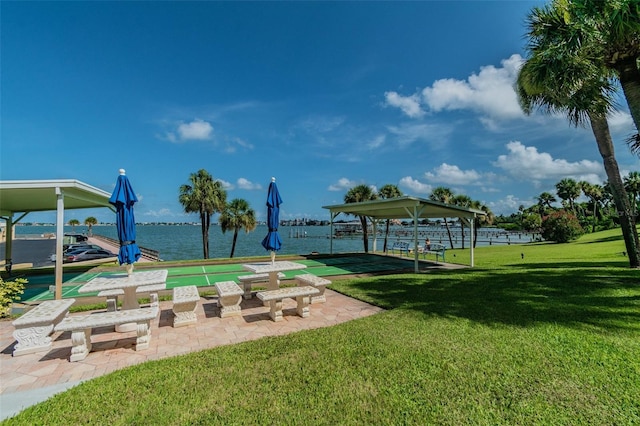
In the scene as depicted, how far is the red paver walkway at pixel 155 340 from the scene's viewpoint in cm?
367

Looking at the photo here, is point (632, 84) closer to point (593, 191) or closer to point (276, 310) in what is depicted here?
point (276, 310)

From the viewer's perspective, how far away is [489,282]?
8.74m

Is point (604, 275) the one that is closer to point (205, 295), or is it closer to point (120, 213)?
point (205, 295)

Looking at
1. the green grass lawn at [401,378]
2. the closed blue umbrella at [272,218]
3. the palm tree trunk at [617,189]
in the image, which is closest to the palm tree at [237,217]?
the closed blue umbrella at [272,218]

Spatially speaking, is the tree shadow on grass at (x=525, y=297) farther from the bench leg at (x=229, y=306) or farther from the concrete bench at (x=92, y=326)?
the concrete bench at (x=92, y=326)

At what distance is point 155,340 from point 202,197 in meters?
19.5

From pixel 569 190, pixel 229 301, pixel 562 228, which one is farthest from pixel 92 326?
Answer: pixel 569 190

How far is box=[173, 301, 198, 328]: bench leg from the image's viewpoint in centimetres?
542

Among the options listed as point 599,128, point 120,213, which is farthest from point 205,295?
point 599,128

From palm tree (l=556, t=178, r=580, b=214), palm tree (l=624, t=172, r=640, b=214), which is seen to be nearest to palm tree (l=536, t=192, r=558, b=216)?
palm tree (l=556, t=178, r=580, b=214)

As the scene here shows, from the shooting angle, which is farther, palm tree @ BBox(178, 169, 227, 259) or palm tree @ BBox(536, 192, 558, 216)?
palm tree @ BBox(536, 192, 558, 216)

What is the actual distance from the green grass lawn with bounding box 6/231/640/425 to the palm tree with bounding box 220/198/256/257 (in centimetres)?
2138

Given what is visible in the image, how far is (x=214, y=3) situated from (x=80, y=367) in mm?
13062

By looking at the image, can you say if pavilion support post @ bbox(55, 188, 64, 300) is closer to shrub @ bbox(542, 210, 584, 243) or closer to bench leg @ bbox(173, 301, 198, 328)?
bench leg @ bbox(173, 301, 198, 328)
